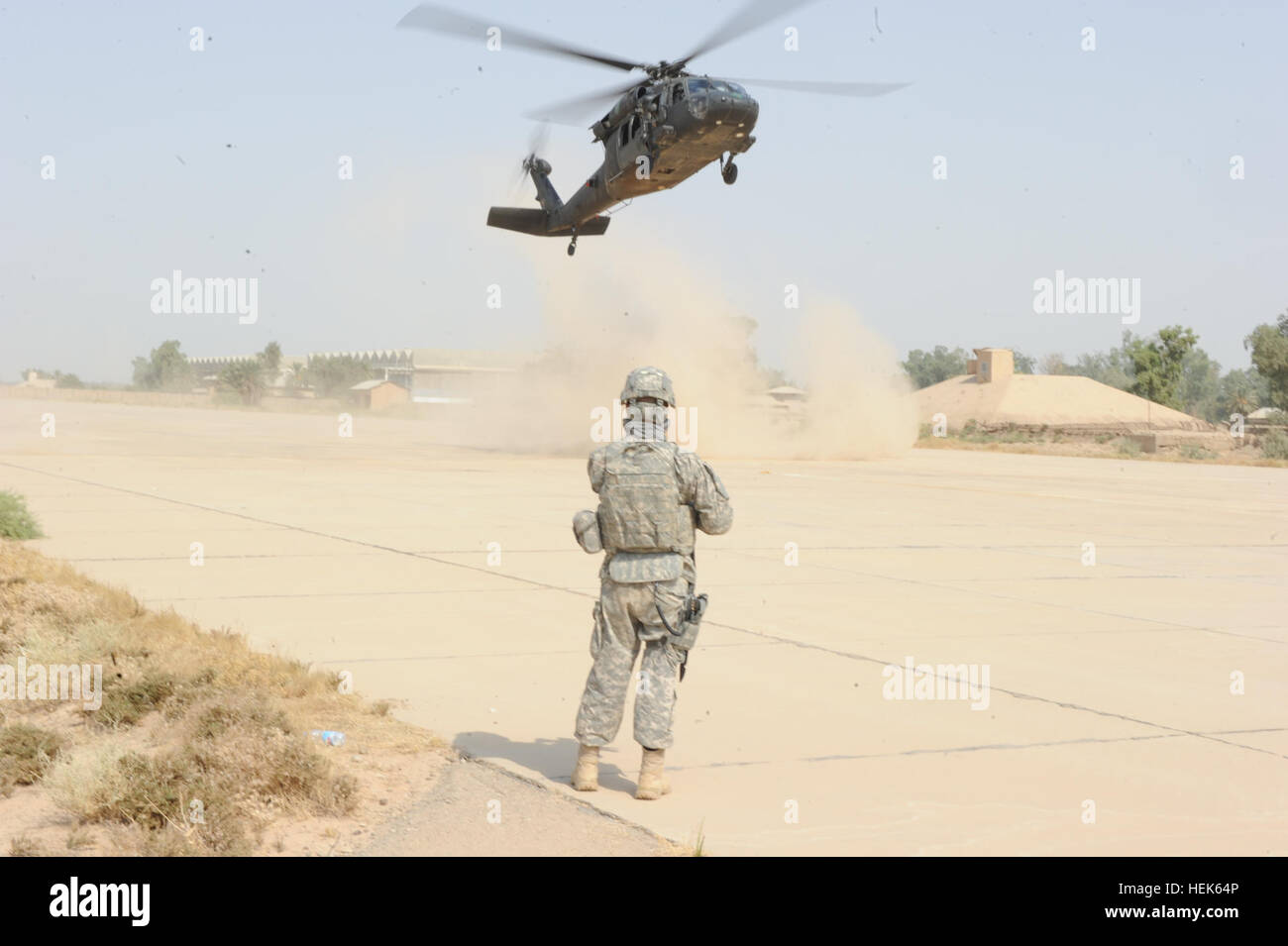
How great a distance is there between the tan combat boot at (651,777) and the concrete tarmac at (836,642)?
0.23ft

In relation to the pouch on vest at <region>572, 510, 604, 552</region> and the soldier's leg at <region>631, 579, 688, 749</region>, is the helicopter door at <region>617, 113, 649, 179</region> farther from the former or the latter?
Result: the soldier's leg at <region>631, 579, 688, 749</region>

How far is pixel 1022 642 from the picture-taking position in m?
10.5

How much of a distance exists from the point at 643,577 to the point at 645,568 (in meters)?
0.05

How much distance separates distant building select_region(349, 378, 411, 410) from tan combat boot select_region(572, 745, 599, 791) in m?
116

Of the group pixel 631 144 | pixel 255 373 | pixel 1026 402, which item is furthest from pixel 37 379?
pixel 631 144

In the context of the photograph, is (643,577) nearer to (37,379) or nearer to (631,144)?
(631,144)

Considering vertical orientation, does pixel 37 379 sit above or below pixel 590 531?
above

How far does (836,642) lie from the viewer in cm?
1037

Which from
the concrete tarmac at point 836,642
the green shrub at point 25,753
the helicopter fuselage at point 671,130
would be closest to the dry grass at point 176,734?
the green shrub at point 25,753

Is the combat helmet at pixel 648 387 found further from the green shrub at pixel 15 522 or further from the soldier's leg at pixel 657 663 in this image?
the green shrub at pixel 15 522

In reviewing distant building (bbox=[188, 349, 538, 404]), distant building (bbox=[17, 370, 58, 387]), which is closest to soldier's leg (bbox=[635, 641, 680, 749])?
distant building (bbox=[188, 349, 538, 404])

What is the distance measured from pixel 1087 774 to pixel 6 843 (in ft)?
17.0
